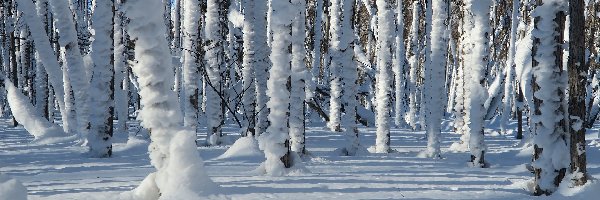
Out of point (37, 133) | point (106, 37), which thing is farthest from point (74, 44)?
point (37, 133)

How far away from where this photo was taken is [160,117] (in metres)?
4.70

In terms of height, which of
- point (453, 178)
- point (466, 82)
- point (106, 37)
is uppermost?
point (106, 37)

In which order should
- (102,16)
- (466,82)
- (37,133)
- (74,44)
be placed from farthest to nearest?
(37,133)
(74,44)
(466,82)
(102,16)

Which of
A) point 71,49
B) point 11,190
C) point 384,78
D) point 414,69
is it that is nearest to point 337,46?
point 384,78

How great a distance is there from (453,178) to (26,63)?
21.3 m

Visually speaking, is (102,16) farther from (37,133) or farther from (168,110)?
(37,133)

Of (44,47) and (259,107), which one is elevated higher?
(44,47)

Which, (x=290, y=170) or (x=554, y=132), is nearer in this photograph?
(x=554, y=132)

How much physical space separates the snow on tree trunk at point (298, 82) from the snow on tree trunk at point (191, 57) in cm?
332

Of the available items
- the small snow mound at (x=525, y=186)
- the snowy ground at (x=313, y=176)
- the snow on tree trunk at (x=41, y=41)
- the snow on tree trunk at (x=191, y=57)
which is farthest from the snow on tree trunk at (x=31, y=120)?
the small snow mound at (x=525, y=186)

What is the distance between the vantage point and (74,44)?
10289 millimetres

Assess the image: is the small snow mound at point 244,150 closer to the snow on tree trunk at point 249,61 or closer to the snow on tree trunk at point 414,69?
Result: the snow on tree trunk at point 249,61

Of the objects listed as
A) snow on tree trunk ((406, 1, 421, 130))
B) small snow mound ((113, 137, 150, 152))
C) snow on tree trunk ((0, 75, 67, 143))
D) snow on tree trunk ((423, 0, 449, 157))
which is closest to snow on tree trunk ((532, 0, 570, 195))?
snow on tree trunk ((423, 0, 449, 157))

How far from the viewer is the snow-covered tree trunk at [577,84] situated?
537 cm
